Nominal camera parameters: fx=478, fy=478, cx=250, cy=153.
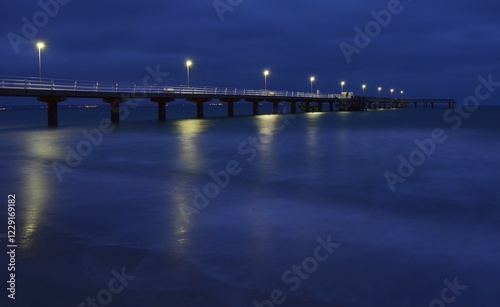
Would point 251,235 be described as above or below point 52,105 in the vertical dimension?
below

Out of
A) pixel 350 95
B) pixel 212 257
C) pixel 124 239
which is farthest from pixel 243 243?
pixel 350 95

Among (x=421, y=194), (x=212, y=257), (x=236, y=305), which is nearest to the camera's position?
(x=236, y=305)

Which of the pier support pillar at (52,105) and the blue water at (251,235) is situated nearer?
the blue water at (251,235)

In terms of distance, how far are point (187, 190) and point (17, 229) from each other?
14.8 feet

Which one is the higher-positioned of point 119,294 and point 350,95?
point 350,95

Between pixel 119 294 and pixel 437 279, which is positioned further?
pixel 437 279

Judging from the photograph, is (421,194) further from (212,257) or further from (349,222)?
(212,257)

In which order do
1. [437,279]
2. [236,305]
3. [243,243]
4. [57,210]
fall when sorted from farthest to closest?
[57,210]
[243,243]
[437,279]
[236,305]

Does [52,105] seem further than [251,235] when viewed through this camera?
Yes

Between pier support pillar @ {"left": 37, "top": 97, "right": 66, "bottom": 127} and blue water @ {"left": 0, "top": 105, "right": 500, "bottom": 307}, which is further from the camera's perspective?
pier support pillar @ {"left": 37, "top": 97, "right": 66, "bottom": 127}

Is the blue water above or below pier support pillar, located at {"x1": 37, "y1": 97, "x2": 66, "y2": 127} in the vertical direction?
below

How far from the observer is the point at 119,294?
5.11 meters

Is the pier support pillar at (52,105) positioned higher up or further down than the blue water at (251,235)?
higher up

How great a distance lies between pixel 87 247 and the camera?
6.62 meters
